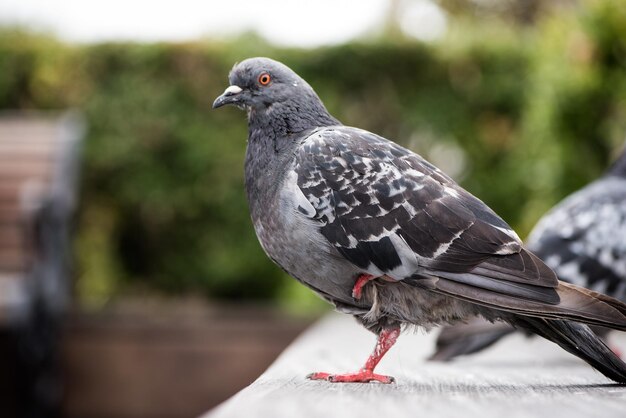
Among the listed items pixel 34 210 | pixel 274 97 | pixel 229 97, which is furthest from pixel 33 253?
pixel 274 97

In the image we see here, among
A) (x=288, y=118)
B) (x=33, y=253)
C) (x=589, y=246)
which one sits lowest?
(x=33, y=253)

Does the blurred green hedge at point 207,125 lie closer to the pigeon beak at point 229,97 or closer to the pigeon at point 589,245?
the pigeon at point 589,245

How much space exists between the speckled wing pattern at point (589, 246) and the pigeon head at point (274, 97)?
106 centimetres

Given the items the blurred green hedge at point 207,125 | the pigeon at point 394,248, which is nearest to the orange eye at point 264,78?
the pigeon at point 394,248

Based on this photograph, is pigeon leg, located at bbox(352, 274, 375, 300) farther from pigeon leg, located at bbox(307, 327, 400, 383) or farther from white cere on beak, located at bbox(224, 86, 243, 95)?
white cere on beak, located at bbox(224, 86, 243, 95)

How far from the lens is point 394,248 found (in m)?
2.24

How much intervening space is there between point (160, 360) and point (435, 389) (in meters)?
4.08

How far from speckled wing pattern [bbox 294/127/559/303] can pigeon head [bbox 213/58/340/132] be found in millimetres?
229

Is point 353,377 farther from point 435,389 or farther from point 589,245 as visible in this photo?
point 589,245

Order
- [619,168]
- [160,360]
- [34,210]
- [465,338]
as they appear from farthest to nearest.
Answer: [160,360] < [34,210] < [619,168] < [465,338]

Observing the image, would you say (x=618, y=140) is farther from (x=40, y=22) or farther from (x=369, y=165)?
(x=40, y=22)

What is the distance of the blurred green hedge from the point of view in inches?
266

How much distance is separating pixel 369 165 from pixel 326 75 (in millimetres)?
4603

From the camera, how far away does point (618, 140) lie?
579cm
